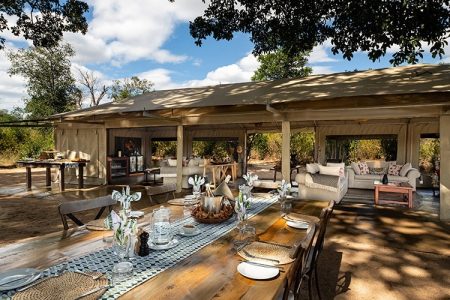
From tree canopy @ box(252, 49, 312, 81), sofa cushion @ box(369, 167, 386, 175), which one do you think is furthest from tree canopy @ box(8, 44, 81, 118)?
sofa cushion @ box(369, 167, 386, 175)

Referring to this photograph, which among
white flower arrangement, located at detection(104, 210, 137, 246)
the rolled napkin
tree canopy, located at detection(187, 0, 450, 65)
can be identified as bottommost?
the rolled napkin

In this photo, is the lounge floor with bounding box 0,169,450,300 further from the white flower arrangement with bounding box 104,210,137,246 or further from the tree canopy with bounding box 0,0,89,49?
the tree canopy with bounding box 0,0,89,49

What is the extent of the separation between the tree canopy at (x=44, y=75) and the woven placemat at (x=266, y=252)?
21758 mm

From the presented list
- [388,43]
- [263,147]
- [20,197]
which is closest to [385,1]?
[388,43]

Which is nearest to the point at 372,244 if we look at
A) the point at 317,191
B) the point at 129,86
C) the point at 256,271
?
the point at 317,191

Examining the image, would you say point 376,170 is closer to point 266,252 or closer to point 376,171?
point 376,171

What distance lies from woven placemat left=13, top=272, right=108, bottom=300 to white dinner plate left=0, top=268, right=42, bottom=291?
55 mm

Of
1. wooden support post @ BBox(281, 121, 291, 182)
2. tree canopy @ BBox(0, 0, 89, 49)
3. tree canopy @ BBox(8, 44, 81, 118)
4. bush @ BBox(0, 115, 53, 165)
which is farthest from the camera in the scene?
tree canopy @ BBox(8, 44, 81, 118)

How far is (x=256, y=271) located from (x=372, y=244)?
3.36 m

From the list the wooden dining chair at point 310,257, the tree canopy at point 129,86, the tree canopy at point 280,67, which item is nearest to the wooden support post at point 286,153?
the wooden dining chair at point 310,257

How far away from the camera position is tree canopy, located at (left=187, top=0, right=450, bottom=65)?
4184 millimetres

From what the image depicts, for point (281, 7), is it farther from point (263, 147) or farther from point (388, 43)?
point (263, 147)

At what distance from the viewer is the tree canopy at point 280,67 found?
63.1 ft

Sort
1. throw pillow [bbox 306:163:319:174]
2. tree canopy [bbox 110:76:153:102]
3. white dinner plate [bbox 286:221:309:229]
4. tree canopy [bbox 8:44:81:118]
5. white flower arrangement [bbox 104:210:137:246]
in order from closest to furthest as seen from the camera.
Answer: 1. white flower arrangement [bbox 104:210:137:246]
2. white dinner plate [bbox 286:221:309:229]
3. throw pillow [bbox 306:163:319:174]
4. tree canopy [bbox 8:44:81:118]
5. tree canopy [bbox 110:76:153:102]
